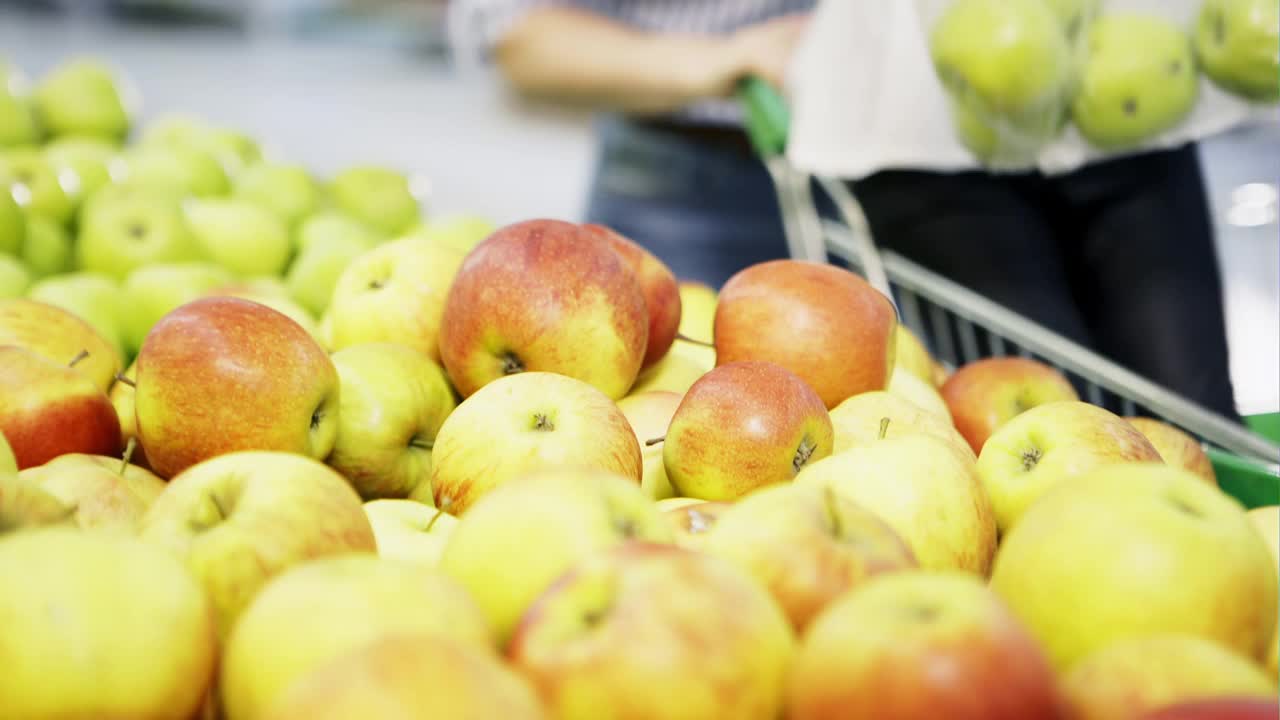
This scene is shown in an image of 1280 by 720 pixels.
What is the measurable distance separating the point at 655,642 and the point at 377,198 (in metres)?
1.83

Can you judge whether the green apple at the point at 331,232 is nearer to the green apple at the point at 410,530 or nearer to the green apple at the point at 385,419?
the green apple at the point at 385,419

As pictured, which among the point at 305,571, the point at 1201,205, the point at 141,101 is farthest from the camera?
the point at 141,101

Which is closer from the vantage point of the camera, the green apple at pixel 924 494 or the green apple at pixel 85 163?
the green apple at pixel 924 494

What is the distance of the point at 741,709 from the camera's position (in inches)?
20.8

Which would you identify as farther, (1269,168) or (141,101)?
(141,101)

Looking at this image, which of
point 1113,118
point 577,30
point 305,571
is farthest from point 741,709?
point 577,30

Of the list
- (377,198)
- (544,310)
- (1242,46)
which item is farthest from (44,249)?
(1242,46)

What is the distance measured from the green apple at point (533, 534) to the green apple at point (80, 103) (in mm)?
2108

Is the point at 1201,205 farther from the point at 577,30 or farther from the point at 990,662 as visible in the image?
the point at 990,662

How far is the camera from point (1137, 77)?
4.69 ft

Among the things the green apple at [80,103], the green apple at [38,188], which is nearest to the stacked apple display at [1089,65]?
the green apple at [38,188]

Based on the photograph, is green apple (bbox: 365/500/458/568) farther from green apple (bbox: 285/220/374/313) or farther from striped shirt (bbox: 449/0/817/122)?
striped shirt (bbox: 449/0/817/122)

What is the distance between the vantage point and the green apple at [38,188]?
1.78m

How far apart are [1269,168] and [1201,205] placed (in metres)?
0.19
